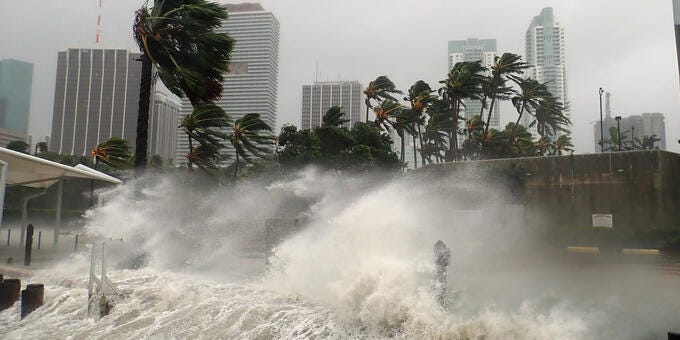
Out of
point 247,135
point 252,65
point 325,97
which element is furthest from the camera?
point 252,65

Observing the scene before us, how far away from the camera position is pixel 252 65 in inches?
3487

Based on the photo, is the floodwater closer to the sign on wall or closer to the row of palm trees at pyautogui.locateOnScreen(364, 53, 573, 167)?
the sign on wall

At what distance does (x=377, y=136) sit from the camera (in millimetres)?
38375

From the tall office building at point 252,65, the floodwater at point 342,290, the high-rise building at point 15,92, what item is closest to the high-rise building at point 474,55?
the tall office building at point 252,65

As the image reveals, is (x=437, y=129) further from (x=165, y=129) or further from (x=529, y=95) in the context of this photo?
(x=165, y=129)

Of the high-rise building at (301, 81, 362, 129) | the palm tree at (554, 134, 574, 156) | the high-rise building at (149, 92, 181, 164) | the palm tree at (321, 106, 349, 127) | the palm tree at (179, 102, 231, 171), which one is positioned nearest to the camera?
the palm tree at (179, 102, 231, 171)

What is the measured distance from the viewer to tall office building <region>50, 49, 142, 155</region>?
67062 mm

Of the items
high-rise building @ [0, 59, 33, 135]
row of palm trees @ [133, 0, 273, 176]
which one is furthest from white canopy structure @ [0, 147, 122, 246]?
high-rise building @ [0, 59, 33, 135]

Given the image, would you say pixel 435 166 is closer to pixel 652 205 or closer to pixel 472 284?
pixel 652 205

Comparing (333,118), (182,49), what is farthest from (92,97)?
(182,49)

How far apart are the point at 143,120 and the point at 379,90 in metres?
35.7

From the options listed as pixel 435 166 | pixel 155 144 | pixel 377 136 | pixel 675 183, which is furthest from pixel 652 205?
pixel 155 144

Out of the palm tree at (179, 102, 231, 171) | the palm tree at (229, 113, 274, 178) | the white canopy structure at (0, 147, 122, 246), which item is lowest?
the white canopy structure at (0, 147, 122, 246)

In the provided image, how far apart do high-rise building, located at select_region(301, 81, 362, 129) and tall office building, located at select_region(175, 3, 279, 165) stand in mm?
6655
